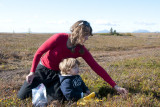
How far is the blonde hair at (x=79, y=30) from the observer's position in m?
3.36

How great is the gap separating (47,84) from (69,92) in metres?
0.67

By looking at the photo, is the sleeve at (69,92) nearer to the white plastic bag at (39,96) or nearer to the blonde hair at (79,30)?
the white plastic bag at (39,96)

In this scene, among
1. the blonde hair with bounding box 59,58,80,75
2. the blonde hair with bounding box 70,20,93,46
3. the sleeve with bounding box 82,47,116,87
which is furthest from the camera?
the sleeve with bounding box 82,47,116,87

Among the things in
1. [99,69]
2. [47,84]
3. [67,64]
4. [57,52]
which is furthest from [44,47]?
[99,69]

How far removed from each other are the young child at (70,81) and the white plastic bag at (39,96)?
432mm

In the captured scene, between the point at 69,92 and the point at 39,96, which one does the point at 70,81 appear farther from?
the point at 39,96

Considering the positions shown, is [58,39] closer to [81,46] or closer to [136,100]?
[81,46]

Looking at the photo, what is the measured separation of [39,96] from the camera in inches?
141

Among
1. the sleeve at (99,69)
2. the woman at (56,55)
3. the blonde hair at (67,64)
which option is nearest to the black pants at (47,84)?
the woman at (56,55)

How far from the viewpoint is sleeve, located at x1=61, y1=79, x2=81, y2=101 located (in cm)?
347

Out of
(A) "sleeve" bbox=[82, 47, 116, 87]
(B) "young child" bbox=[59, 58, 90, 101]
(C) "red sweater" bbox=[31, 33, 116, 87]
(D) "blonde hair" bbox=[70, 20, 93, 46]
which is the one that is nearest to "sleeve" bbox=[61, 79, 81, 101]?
(B) "young child" bbox=[59, 58, 90, 101]

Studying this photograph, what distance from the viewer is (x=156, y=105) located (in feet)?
11.1

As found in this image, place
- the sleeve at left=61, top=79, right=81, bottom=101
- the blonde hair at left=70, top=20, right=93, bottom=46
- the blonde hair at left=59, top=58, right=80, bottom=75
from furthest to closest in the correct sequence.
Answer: the blonde hair at left=59, top=58, right=80, bottom=75, the sleeve at left=61, top=79, right=81, bottom=101, the blonde hair at left=70, top=20, right=93, bottom=46

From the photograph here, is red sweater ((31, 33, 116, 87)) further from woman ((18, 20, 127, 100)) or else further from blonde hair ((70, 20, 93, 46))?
blonde hair ((70, 20, 93, 46))
